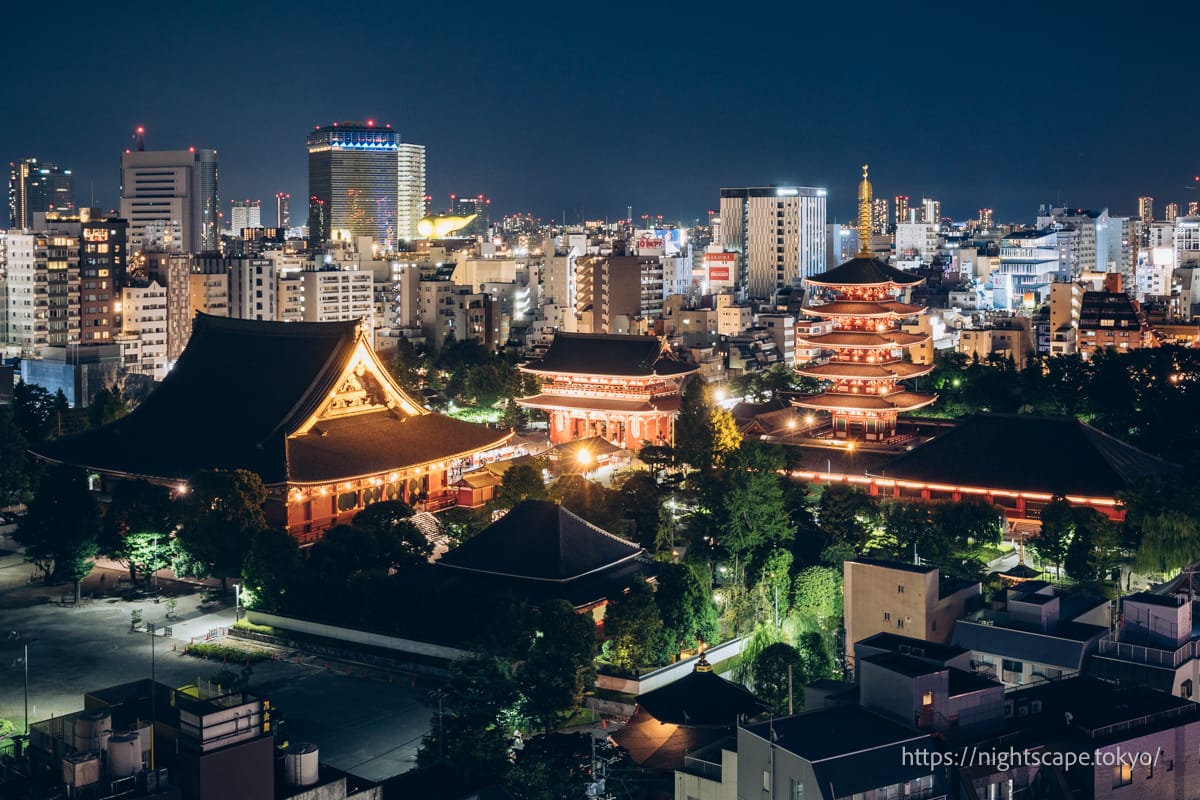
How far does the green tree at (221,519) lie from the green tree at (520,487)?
19.0 feet

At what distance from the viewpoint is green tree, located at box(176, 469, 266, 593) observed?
33406 mm

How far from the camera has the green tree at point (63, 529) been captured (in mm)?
33375

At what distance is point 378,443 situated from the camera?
4031cm

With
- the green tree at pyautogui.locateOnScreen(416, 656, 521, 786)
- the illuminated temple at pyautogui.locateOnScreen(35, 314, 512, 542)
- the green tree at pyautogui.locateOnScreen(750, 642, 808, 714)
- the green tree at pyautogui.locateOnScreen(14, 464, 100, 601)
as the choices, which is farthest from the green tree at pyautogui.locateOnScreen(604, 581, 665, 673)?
the green tree at pyautogui.locateOnScreen(14, 464, 100, 601)

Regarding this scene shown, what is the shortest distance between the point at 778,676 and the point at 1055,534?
39.7 feet

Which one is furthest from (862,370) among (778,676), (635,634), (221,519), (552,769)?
(552,769)

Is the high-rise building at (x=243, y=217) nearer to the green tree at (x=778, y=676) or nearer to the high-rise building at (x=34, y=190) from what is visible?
the high-rise building at (x=34, y=190)

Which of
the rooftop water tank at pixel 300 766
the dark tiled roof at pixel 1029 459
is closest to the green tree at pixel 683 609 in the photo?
the rooftop water tank at pixel 300 766

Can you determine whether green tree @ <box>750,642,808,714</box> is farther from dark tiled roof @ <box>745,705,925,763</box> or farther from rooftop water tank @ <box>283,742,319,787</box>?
rooftop water tank @ <box>283,742,319,787</box>

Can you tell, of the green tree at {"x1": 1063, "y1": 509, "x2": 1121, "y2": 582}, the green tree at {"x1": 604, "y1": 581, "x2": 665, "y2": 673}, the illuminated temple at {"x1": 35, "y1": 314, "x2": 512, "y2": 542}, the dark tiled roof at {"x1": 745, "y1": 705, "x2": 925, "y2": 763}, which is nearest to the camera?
the dark tiled roof at {"x1": 745, "y1": 705, "x2": 925, "y2": 763}

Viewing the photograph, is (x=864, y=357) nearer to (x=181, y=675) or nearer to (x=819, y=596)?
(x=819, y=596)

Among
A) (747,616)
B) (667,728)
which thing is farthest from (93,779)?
(747,616)

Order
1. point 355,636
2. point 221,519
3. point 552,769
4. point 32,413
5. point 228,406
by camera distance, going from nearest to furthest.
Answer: point 552,769 → point 355,636 → point 221,519 → point 228,406 → point 32,413

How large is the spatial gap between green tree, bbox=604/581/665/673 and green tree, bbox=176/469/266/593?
30.7 ft
